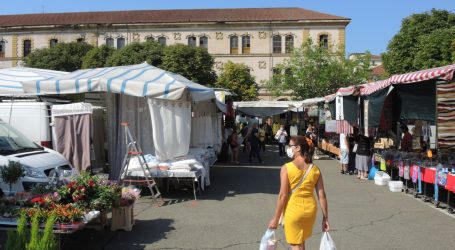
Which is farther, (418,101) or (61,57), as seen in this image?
(61,57)

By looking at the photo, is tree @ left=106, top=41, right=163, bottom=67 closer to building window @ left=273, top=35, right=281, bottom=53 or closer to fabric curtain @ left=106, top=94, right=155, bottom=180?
building window @ left=273, top=35, right=281, bottom=53

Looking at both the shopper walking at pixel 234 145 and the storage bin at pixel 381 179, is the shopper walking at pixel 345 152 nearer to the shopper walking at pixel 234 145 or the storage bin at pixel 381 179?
the storage bin at pixel 381 179

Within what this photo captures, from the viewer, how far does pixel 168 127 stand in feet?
36.5

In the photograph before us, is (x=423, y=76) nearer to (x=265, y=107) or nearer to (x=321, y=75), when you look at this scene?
(x=265, y=107)

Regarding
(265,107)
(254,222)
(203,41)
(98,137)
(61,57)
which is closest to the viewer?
(254,222)

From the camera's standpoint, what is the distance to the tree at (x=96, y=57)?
50.5 metres

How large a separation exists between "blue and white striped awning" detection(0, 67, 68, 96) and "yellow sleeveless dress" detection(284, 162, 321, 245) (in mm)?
9831

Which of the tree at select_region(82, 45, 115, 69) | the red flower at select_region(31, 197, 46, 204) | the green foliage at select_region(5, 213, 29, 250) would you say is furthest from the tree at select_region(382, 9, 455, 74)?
the green foliage at select_region(5, 213, 29, 250)

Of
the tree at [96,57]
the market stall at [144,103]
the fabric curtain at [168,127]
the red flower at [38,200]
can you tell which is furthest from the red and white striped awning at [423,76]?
the tree at [96,57]

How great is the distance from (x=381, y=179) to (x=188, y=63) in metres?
36.2

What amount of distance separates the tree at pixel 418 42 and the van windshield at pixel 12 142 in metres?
34.5

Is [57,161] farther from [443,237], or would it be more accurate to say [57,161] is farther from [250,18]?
[250,18]

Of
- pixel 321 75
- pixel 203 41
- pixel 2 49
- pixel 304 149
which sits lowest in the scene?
pixel 304 149

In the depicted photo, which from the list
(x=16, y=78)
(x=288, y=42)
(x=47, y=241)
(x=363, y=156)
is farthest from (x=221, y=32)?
(x=47, y=241)
